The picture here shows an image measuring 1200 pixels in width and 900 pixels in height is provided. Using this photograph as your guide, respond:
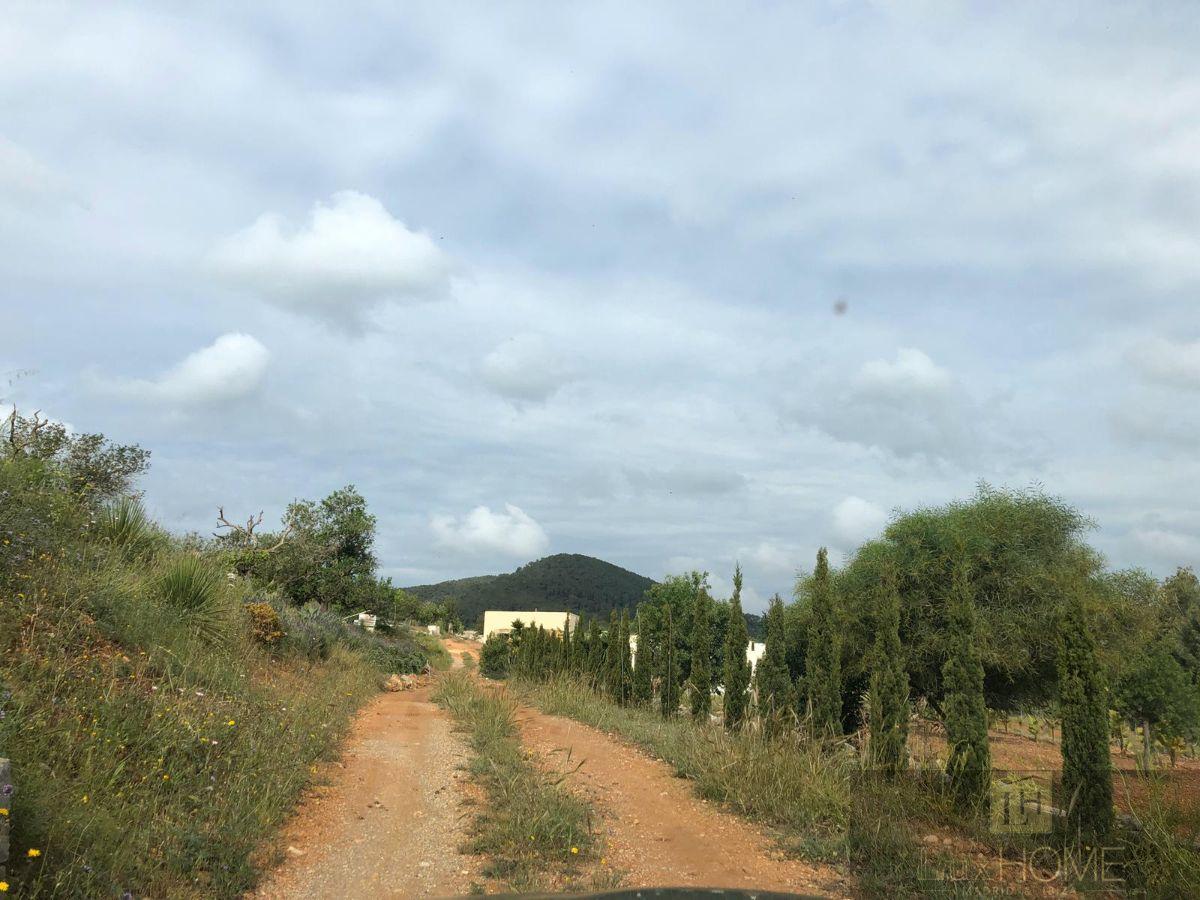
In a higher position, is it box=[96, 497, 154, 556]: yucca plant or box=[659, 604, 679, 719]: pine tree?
box=[96, 497, 154, 556]: yucca plant

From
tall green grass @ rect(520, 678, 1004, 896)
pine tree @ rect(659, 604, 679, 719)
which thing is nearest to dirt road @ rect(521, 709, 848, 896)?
tall green grass @ rect(520, 678, 1004, 896)

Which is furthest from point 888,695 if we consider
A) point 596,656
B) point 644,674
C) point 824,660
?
point 596,656

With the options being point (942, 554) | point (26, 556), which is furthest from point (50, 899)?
point (942, 554)

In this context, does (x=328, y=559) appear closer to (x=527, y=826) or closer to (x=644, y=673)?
(x=644, y=673)

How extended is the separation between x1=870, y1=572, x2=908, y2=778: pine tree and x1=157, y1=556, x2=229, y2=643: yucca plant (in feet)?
30.0

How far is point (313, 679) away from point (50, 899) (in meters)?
11.1

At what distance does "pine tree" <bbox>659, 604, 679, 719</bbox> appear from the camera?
17719mm

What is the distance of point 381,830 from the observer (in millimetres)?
6824

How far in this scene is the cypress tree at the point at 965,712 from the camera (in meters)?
8.27

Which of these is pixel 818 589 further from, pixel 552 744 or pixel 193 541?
pixel 193 541

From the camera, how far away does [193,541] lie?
55.6 feet

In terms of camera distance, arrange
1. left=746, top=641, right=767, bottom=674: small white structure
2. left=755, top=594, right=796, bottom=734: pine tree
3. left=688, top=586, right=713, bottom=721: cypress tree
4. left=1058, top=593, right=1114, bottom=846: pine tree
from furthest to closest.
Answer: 1. left=746, top=641, right=767, bottom=674: small white structure
2. left=688, top=586, right=713, bottom=721: cypress tree
3. left=755, top=594, right=796, bottom=734: pine tree
4. left=1058, top=593, right=1114, bottom=846: pine tree

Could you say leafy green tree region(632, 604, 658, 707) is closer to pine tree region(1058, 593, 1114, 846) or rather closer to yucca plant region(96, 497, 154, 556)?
yucca plant region(96, 497, 154, 556)

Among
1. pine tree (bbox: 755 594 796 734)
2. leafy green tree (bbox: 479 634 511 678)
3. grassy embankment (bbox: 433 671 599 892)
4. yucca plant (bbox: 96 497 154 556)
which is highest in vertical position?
yucca plant (bbox: 96 497 154 556)
